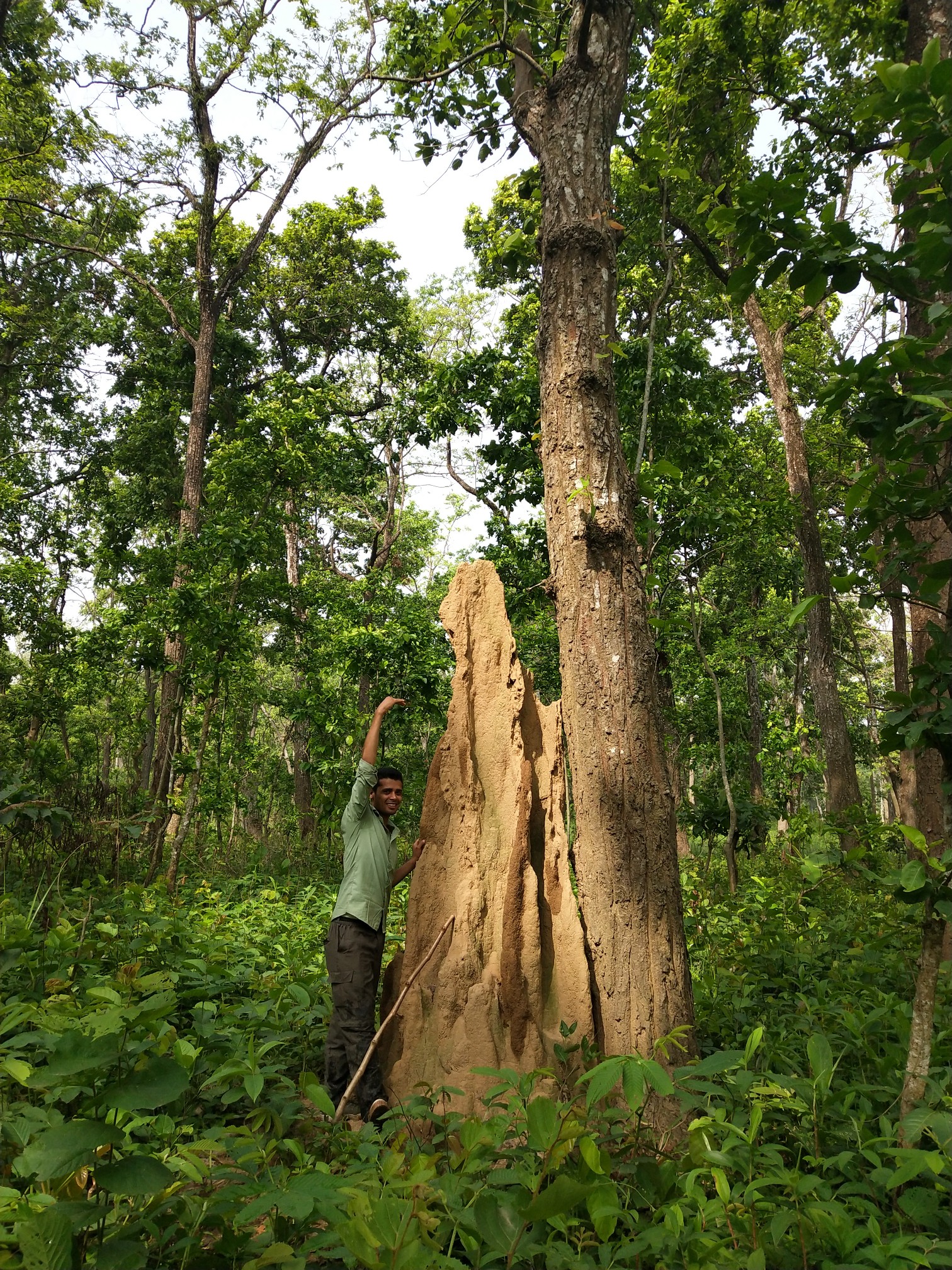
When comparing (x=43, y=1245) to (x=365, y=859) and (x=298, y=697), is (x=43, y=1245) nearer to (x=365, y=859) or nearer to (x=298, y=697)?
(x=365, y=859)

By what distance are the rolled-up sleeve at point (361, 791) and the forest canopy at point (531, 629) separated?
111 centimetres

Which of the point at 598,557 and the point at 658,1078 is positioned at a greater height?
the point at 598,557

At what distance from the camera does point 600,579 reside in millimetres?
3592

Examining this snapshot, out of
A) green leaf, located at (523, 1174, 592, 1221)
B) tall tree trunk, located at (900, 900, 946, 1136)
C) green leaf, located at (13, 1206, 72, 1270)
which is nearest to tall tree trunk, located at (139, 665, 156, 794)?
green leaf, located at (13, 1206, 72, 1270)

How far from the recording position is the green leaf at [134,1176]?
1463 mm

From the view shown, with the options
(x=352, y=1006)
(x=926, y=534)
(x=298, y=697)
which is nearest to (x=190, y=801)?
(x=298, y=697)

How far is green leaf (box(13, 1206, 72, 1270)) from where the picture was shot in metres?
1.50

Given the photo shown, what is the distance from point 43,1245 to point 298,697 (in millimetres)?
9952

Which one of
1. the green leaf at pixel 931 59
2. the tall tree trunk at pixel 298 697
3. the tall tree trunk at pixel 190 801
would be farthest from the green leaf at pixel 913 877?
the tall tree trunk at pixel 298 697

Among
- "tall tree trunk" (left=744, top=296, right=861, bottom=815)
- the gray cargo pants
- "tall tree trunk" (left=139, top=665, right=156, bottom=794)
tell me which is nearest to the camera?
the gray cargo pants

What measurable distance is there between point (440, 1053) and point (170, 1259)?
1.73 m

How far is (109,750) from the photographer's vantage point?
75.5 feet

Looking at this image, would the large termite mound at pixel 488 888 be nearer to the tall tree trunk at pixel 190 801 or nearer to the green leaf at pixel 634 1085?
the green leaf at pixel 634 1085

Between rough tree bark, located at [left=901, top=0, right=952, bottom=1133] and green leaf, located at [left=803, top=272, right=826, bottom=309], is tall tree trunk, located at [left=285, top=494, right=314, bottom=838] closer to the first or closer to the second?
rough tree bark, located at [left=901, top=0, right=952, bottom=1133]
